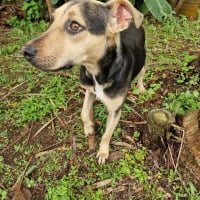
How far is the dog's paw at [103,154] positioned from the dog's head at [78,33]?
126cm

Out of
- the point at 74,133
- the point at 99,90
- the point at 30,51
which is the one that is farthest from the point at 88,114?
the point at 30,51

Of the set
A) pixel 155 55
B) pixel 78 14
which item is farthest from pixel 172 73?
pixel 78 14

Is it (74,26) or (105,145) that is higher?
(74,26)

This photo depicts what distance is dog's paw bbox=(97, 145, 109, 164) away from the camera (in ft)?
12.8

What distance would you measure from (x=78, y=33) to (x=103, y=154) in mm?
1644

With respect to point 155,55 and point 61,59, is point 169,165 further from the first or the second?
point 155,55

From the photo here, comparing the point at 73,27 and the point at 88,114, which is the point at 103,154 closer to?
the point at 88,114

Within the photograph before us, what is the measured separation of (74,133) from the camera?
4.29 m

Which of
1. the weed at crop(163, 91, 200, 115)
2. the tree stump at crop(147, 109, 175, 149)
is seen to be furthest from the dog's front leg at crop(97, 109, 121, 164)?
the weed at crop(163, 91, 200, 115)

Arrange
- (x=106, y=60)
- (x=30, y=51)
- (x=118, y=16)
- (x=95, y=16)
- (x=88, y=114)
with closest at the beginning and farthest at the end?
(x=30, y=51)
(x=95, y=16)
(x=118, y=16)
(x=106, y=60)
(x=88, y=114)

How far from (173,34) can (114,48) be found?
3.55m

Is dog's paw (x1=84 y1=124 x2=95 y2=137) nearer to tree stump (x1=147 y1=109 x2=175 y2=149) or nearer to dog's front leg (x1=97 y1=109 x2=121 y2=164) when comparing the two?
dog's front leg (x1=97 y1=109 x2=121 y2=164)

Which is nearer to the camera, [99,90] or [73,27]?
[73,27]

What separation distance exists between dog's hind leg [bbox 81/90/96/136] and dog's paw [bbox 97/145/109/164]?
34 cm
